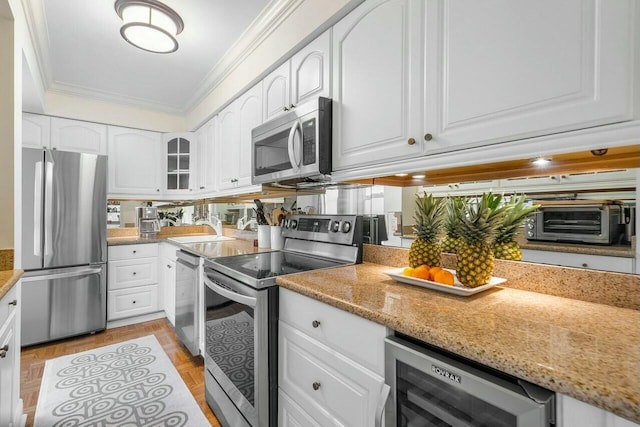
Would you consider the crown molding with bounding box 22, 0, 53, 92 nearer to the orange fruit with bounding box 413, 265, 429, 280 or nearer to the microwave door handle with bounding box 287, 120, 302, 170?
the microwave door handle with bounding box 287, 120, 302, 170

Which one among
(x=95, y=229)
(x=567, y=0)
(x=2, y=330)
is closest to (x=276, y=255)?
(x=2, y=330)

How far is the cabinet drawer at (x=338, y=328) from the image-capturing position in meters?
0.92

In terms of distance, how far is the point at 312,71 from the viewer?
1.72 meters

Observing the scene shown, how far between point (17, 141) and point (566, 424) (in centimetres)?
253

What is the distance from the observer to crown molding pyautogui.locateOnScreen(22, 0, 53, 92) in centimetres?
183

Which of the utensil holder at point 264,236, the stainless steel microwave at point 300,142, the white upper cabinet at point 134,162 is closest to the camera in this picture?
the stainless steel microwave at point 300,142

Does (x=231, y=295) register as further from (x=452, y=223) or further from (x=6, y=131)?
(x=6, y=131)

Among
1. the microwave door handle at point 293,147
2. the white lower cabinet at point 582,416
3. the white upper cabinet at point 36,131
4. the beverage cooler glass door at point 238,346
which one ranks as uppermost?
the white upper cabinet at point 36,131

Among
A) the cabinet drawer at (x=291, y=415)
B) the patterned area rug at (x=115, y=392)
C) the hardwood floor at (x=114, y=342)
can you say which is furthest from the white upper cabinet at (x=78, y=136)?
the cabinet drawer at (x=291, y=415)

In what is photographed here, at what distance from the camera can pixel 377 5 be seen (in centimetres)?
135

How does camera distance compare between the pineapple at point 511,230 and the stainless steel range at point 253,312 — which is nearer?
the pineapple at point 511,230

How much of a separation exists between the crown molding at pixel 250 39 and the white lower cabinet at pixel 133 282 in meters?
1.87

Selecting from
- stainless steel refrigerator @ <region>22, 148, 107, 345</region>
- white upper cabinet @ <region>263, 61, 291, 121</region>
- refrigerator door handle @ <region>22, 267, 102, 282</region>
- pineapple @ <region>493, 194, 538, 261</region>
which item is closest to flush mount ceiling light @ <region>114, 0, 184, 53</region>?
white upper cabinet @ <region>263, 61, 291, 121</region>

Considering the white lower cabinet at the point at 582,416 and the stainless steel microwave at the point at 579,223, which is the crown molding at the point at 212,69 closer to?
the stainless steel microwave at the point at 579,223
